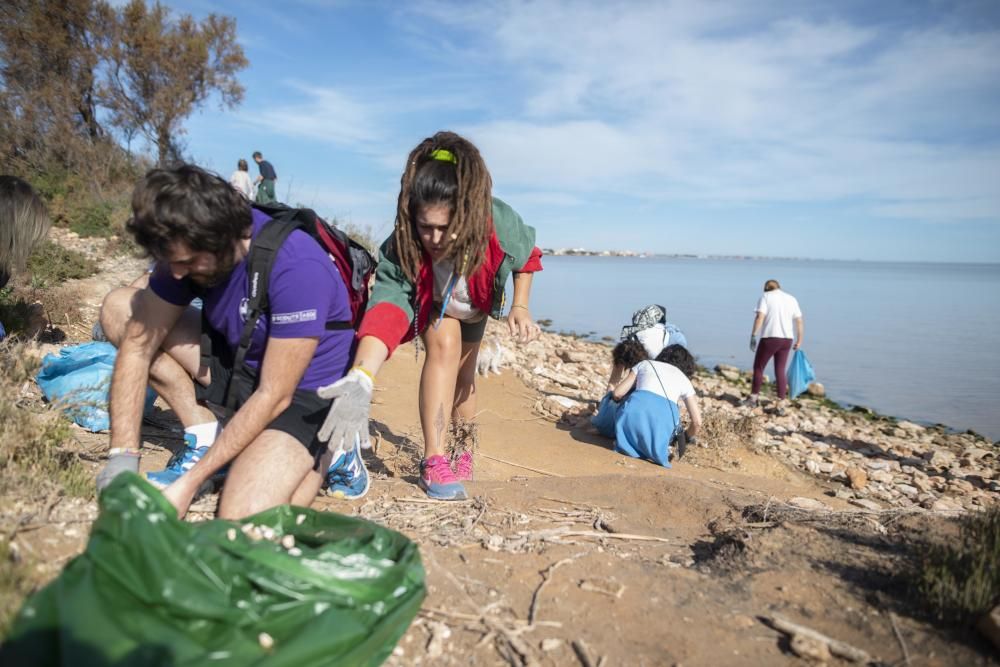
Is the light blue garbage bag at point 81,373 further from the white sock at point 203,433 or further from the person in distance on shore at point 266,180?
the person in distance on shore at point 266,180

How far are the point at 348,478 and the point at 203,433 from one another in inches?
28.2

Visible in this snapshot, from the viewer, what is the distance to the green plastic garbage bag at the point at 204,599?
59.6 inches

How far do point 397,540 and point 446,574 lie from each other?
319mm

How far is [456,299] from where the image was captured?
343 cm

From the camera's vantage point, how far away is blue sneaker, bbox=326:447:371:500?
10.2ft

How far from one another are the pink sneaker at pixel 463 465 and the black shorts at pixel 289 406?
3.52 feet

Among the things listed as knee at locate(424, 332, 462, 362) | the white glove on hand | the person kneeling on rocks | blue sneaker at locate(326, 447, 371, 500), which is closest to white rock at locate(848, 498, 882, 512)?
the person kneeling on rocks

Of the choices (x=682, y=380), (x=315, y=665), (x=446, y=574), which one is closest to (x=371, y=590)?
(x=315, y=665)

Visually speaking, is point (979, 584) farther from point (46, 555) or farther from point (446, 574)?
point (46, 555)

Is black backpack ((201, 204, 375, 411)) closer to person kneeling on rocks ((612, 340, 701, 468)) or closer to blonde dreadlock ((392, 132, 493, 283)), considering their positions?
blonde dreadlock ((392, 132, 493, 283))

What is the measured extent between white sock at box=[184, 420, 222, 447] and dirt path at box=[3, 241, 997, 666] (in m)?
0.39

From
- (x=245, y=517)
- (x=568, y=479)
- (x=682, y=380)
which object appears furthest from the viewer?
(x=682, y=380)

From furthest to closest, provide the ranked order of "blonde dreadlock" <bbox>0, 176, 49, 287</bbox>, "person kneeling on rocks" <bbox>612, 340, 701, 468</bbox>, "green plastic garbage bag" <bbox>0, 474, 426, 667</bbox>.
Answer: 1. "person kneeling on rocks" <bbox>612, 340, 701, 468</bbox>
2. "blonde dreadlock" <bbox>0, 176, 49, 287</bbox>
3. "green plastic garbage bag" <bbox>0, 474, 426, 667</bbox>

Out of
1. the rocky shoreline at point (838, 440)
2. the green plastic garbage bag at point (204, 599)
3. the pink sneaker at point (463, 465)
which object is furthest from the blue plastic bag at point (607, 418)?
the green plastic garbage bag at point (204, 599)
